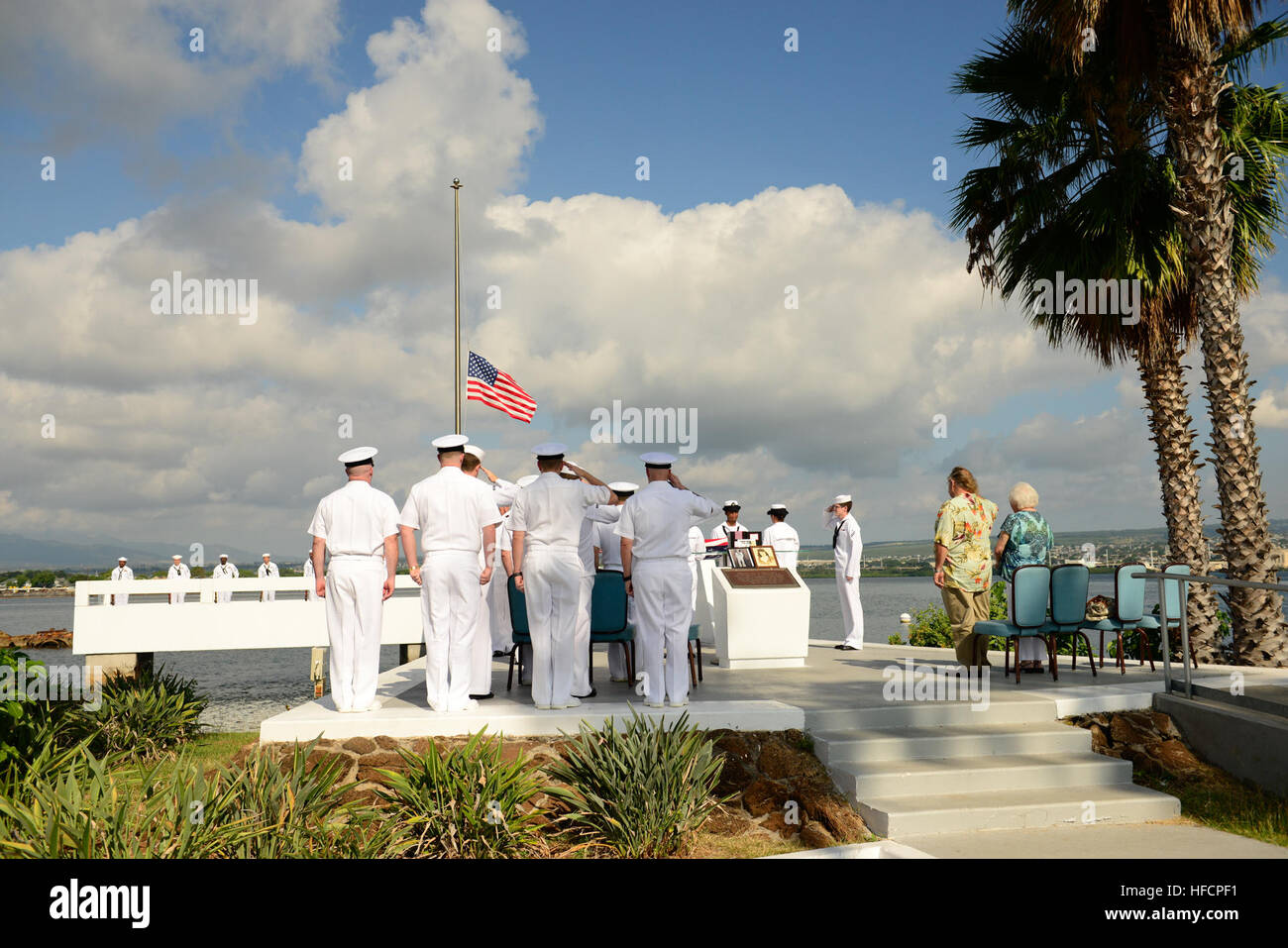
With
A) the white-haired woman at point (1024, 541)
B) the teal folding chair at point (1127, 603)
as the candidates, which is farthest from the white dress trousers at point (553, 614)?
the teal folding chair at point (1127, 603)

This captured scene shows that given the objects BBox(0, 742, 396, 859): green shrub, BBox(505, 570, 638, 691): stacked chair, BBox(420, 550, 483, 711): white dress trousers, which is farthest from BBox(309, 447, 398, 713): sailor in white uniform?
BBox(505, 570, 638, 691): stacked chair

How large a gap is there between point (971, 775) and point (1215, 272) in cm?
796

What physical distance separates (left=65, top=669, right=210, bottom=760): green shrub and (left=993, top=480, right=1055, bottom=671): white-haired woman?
10086 mm

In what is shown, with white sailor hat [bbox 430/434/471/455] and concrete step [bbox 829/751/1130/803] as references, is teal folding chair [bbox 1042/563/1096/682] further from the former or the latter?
white sailor hat [bbox 430/434/471/455]

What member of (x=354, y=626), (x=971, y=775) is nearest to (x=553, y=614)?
(x=354, y=626)

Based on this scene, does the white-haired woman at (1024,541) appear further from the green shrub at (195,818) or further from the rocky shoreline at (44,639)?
the rocky shoreline at (44,639)

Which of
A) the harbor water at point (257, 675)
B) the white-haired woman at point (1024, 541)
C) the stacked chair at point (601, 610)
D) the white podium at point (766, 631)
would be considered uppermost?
the white-haired woman at point (1024, 541)

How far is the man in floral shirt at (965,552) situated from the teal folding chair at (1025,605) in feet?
1.14

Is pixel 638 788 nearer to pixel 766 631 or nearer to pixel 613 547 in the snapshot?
pixel 613 547

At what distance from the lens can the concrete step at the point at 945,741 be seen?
7.31 metres

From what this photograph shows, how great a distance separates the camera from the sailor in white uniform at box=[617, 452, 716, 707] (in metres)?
7.97
